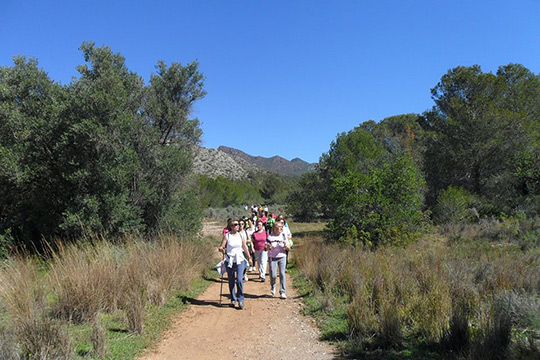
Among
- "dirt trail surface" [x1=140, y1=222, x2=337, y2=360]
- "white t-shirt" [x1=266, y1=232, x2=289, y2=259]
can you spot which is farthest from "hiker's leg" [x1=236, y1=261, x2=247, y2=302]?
"white t-shirt" [x1=266, y1=232, x2=289, y2=259]

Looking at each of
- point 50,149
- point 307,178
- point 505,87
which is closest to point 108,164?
point 50,149

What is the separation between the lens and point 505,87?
27.3 m

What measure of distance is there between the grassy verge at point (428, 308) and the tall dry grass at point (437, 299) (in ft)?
0.04

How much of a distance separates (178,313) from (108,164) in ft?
21.5

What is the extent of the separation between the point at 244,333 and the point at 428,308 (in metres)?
2.98

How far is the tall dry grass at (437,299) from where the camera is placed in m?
4.33

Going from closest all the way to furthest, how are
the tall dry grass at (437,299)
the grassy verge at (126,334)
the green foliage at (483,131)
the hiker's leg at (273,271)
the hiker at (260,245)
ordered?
the tall dry grass at (437,299), the grassy verge at (126,334), the hiker's leg at (273,271), the hiker at (260,245), the green foliage at (483,131)

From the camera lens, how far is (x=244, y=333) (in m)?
6.00

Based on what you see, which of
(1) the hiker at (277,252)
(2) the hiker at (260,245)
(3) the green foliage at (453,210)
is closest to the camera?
(1) the hiker at (277,252)

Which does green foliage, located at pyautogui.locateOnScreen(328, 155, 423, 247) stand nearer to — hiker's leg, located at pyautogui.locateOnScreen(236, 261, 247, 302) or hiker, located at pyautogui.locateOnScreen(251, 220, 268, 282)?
hiker, located at pyautogui.locateOnScreen(251, 220, 268, 282)

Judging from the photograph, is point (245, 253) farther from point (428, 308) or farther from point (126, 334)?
point (428, 308)

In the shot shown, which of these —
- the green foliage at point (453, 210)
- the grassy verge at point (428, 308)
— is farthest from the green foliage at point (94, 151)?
the green foliage at point (453, 210)

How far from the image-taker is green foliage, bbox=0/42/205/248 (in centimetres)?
1146

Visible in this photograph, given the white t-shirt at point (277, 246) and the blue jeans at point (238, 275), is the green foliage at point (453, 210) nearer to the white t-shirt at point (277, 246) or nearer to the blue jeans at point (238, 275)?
the white t-shirt at point (277, 246)
